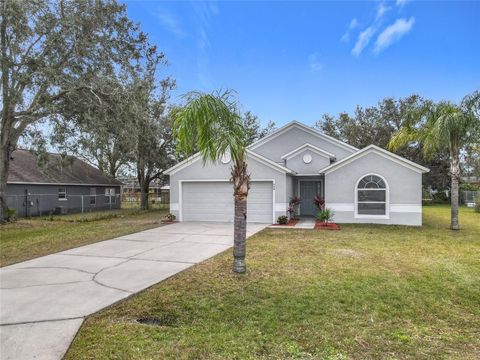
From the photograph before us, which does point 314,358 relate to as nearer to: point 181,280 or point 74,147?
point 181,280

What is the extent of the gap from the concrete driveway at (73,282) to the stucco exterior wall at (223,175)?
510 cm

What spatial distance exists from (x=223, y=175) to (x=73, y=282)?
1048cm

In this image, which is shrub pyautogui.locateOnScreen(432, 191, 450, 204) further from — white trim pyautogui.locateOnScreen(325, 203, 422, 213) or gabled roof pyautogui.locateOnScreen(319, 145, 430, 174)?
gabled roof pyautogui.locateOnScreen(319, 145, 430, 174)

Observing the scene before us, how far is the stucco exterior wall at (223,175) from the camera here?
15.3 m

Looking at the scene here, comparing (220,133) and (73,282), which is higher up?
(220,133)

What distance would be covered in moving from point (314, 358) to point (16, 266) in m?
7.22

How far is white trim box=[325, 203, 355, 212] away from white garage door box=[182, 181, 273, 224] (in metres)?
2.87

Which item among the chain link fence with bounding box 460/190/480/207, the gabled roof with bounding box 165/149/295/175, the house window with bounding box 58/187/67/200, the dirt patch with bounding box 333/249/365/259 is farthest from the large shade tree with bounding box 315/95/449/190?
the house window with bounding box 58/187/67/200

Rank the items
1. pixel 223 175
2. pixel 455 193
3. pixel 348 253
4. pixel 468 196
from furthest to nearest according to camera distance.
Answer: pixel 468 196
pixel 223 175
pixel 455 193
pixel 348 253

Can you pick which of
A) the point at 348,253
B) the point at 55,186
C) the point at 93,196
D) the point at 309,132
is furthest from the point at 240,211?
the point at 93,196

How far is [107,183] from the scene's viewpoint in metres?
28.0

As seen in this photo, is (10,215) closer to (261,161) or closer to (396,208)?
(261,161)

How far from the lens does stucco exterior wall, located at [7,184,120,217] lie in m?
19.5

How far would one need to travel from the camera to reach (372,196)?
14.8m
